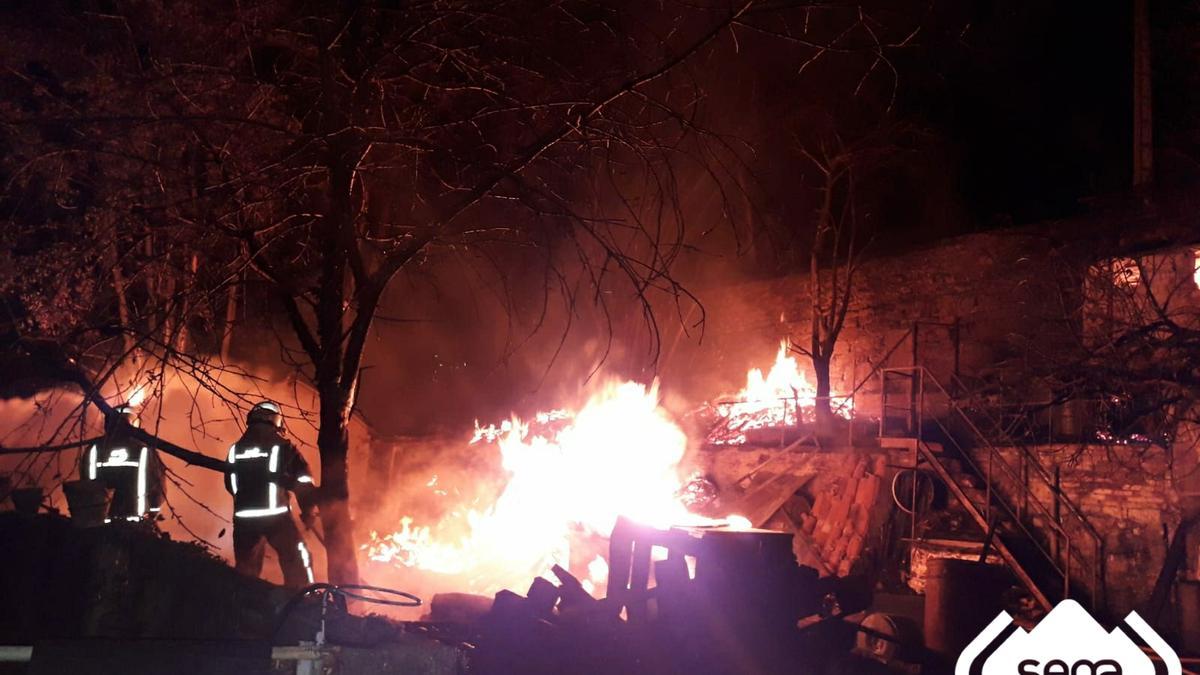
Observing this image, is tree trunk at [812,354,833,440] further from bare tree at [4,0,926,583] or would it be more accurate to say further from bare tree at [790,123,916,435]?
bare tree at [4,0,926,583]

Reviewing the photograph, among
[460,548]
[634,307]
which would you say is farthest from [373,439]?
[634,307]

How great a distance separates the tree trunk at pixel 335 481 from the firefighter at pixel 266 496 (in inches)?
45.5

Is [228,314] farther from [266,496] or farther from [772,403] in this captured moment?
[772,403]

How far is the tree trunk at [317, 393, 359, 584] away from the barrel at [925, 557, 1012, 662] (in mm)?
7375

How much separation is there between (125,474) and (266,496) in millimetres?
2271

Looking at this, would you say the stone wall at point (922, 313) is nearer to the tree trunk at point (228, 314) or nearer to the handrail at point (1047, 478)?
the handrail at point (1047, 478)

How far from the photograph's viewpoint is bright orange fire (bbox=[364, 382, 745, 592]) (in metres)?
15.5

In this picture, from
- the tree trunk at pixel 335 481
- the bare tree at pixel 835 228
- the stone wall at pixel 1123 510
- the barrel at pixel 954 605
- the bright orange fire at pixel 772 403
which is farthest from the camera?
the bare tree at pixel 835 228

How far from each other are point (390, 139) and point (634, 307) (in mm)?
24647

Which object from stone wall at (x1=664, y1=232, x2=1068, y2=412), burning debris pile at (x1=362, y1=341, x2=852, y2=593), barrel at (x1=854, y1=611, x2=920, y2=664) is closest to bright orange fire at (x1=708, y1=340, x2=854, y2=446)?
burning debris pile at (x1=362, y1=341, x2=852, y2=593)

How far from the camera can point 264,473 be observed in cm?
935

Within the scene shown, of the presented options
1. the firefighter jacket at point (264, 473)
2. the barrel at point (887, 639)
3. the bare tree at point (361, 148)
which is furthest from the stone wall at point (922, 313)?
the firefighter jacket at point (264, 473)

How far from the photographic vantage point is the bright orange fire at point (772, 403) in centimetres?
2162

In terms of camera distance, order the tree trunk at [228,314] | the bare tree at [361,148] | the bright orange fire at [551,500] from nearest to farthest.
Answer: the bare tree at [361,148]
the tree trunk at [228,314]
the bright orange fire at [551,500]
